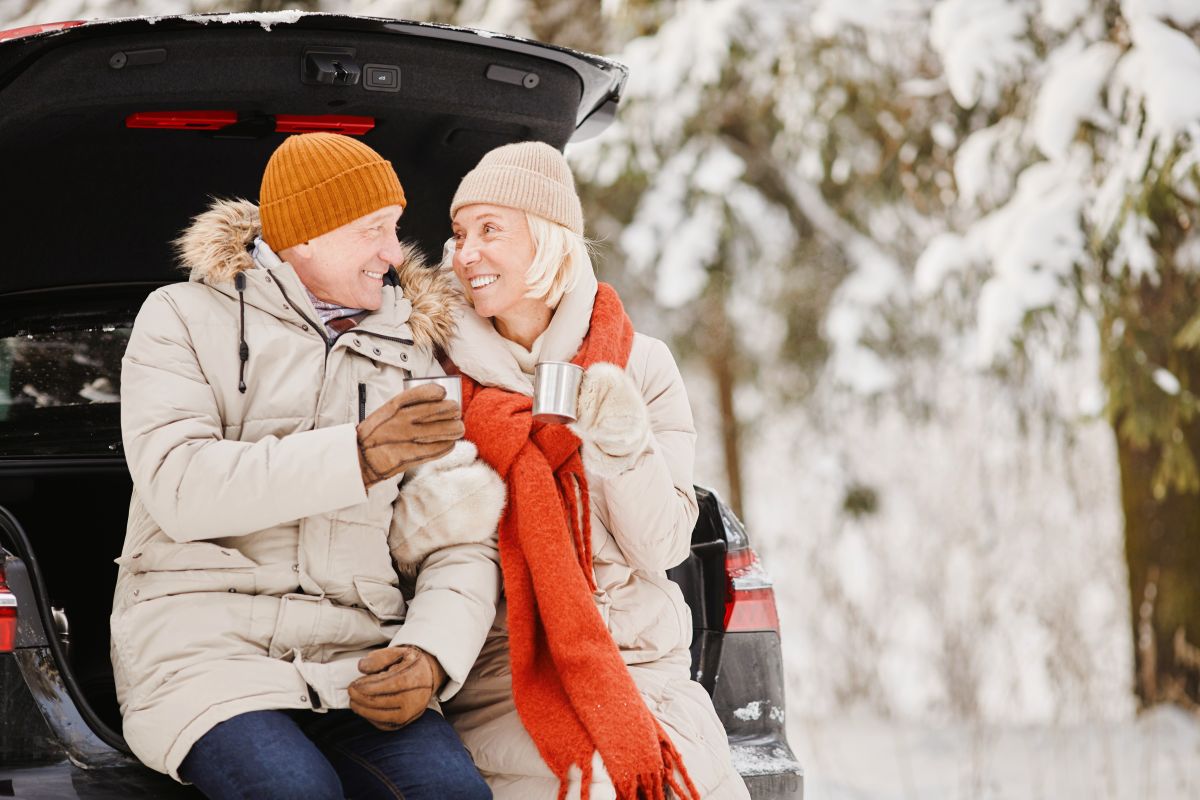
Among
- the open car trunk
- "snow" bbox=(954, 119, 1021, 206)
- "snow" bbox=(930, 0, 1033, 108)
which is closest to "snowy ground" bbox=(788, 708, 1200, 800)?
"snow" bbox=(954, 119, 1021, 206)

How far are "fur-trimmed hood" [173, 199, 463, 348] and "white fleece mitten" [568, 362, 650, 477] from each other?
39 cm

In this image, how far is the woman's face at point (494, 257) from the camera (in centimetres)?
290

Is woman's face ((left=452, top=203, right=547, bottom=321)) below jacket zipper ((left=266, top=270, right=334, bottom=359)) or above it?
above

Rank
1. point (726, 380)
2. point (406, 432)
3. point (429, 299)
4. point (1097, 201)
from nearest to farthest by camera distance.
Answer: point (406, 432)
point (429, 299)
point (1097, 201)
point (726, 380)

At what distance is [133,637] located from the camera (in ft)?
8.14

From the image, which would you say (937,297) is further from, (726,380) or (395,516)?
(395,516)

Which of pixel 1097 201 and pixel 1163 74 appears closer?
pixel 1163 74

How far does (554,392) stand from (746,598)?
2.91 ft

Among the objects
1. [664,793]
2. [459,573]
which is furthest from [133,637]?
[664,793]

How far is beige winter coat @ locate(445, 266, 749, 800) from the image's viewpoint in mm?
2695

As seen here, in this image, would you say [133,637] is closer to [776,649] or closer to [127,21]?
[127,21]

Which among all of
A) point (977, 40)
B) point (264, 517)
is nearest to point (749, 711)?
point (264, 517)

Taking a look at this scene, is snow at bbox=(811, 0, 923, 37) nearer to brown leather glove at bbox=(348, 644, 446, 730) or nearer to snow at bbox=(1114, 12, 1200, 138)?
snow at bbox=(1114, 12, 1200, 138)

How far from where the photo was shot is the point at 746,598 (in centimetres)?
313
